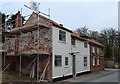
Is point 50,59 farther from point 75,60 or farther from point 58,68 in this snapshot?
point 75,60

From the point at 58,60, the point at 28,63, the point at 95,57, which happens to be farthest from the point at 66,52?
the point at 95,57

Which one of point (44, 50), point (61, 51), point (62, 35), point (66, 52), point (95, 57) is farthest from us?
point (95, 57)

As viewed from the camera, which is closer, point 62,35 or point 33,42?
point 33,42

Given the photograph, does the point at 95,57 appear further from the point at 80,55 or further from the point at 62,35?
the point at 62,35

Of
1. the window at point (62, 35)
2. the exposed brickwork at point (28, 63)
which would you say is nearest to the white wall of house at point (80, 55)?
the window at point (62, 35)

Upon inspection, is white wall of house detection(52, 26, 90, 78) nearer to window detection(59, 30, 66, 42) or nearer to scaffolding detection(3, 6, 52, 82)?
window detection(59, 30, 66, 42)

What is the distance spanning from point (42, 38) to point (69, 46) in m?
3.80

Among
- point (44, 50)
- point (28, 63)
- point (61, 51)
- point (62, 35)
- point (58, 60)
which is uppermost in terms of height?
point (62, 35)

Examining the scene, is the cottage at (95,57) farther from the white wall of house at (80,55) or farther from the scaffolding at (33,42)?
the scaffolding at (33,42)

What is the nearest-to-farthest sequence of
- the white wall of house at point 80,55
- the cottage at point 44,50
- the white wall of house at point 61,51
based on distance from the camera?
the cottage at point 44,50 → the white wall of house at point 61,51 → the white wall of house at point 80,55

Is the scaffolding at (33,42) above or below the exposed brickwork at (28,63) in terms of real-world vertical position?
above

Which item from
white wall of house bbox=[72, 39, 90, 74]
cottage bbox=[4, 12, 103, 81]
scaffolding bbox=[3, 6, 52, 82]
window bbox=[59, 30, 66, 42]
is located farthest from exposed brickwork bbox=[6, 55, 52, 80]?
white wall of house bbox=[72, 39, 90, 74]

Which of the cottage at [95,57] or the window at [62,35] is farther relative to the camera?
the cottage at [95,57]

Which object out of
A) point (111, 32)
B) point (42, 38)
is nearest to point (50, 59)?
point (42, 38)
